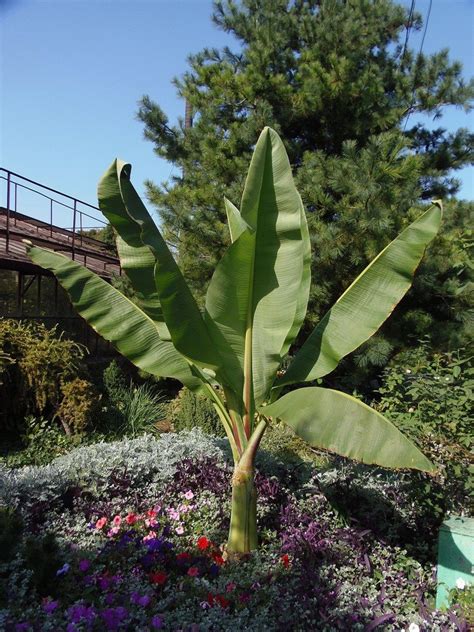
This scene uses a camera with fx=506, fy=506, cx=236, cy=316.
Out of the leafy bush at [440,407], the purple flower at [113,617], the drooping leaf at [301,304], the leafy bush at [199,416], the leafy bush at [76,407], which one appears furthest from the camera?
the leafy bush at [199,416]

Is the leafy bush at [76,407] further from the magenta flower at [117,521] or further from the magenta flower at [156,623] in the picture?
the magenta flower at [156,623]

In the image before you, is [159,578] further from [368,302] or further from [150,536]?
[368,302]

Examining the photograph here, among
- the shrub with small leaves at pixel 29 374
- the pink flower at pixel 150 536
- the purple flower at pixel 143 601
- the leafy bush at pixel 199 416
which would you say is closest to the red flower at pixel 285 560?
the pink flower at pixel 150 536

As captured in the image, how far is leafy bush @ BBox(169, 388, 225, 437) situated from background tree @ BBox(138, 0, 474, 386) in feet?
5.57

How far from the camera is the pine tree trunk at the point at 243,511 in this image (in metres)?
3.30

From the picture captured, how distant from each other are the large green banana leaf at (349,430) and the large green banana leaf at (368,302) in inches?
23.4

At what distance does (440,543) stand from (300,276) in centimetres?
187

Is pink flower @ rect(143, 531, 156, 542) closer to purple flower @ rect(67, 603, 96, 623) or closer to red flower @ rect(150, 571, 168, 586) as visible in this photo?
red flower @ rect(150, 571, 168, 586)

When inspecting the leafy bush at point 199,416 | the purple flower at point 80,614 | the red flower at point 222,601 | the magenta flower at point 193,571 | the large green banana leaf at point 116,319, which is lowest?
the red flower at point 222,601

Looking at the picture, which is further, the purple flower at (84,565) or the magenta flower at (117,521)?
the magenta flower at (117,521)

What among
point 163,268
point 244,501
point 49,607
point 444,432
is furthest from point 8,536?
point 444,432

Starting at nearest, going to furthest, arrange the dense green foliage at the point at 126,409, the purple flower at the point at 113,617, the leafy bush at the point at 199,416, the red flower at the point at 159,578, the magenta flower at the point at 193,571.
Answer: the purple flower at the point at 113,617, the red flower at the point at 159,578, the magenta flower at the point at 193,571, the leafy bush at the point at 199,416, the dense green foliage at the point at 126,409

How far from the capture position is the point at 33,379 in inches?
266

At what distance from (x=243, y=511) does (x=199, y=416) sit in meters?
3.82
